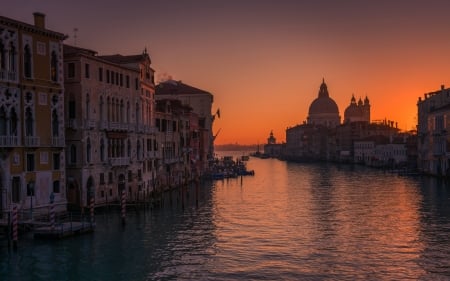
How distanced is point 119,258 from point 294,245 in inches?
293

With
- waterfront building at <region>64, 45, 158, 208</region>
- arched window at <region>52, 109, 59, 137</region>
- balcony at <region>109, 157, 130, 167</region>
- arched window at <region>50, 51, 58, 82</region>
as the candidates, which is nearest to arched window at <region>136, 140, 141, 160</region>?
waterfront building at <region>64, 45, 158, 208</region>

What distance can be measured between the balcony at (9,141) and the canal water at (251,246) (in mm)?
4439

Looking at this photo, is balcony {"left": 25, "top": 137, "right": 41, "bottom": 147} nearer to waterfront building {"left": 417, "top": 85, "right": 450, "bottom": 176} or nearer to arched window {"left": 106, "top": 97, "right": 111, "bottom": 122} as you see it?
arched window {"left": 106, "top": 97, "right": 111, "bottom": 122}

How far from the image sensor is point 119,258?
2248 cm

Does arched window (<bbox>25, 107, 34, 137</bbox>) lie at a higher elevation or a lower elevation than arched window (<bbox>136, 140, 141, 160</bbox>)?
higher

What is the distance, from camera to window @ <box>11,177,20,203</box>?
27467mm

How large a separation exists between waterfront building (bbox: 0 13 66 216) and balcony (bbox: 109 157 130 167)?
5.05 meters

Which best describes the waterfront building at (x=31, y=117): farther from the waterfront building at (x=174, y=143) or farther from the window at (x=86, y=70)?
the waterfront building at (x=174, y=143)

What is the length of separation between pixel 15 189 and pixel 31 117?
3.60m

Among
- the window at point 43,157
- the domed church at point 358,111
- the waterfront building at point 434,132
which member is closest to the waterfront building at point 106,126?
the window at point 43,157

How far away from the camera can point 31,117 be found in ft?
93.8

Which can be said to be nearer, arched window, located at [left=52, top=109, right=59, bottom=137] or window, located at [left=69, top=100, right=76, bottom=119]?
arched window, located at [left=52, top=109, right=59, bottom=137]

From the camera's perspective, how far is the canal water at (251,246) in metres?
20.3

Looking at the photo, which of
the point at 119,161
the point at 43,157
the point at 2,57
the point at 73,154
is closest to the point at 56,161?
the point at 43,157
